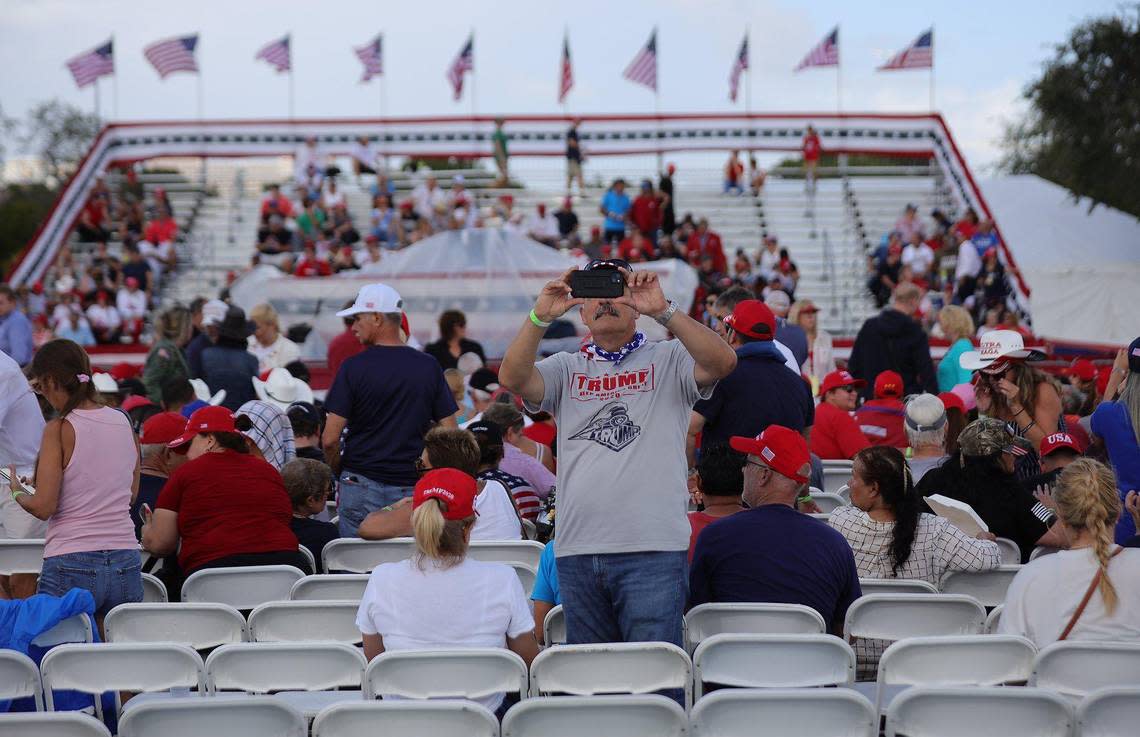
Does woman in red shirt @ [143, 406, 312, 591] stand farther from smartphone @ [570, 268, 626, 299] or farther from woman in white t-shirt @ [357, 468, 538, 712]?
smartphone @ [570, 268, 626, 299]

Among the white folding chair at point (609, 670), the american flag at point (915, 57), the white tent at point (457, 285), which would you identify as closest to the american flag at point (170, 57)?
the white tent at point (457, 285)

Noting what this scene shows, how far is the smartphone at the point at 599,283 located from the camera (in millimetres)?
4172

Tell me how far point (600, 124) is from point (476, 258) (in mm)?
10395

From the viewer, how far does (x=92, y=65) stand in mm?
26453

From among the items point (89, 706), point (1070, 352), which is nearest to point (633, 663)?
point (89, 706)

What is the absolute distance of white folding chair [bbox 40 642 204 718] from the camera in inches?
165

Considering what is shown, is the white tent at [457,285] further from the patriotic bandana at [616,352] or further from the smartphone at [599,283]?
the smartphone at [599,283]

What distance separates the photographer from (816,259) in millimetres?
23969

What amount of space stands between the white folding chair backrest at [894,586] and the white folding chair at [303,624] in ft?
6.17

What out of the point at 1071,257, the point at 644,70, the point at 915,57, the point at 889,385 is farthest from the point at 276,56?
the point at 889,385

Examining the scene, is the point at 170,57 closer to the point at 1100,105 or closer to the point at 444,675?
the point at 1100,105

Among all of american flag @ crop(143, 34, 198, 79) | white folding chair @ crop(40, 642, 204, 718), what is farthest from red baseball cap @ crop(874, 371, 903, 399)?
american flag @ crop(143, 34, 198, 79)

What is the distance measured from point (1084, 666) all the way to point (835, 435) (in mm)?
3836

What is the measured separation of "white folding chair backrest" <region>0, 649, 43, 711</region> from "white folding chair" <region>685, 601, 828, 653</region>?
Answer: 2108 mm
